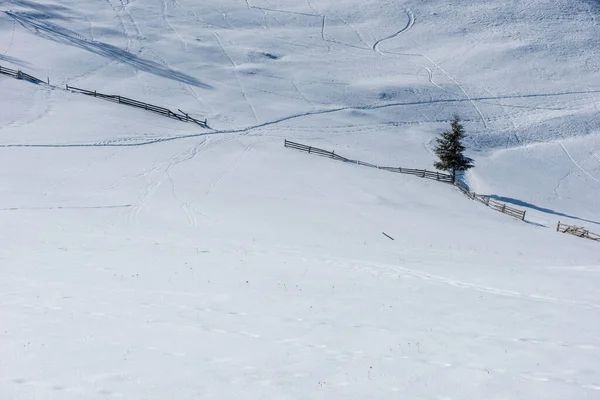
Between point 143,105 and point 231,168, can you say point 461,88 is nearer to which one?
point 143,105

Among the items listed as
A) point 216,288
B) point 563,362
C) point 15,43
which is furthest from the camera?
point 15,43

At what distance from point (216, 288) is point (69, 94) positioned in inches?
1751

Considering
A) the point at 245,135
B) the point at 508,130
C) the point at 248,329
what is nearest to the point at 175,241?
the point at 248,329

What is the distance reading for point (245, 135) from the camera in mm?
52719

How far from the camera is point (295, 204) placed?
119ft

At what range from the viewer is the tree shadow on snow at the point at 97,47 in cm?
6650

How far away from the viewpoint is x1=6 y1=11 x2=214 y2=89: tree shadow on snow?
218 ft

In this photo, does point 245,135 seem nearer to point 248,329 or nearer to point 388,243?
point 388,243

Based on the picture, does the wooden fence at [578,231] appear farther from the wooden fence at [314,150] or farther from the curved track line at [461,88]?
the curved track line at [461,88]

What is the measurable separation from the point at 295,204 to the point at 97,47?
143ft

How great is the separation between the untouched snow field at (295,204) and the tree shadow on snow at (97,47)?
13.0 inches

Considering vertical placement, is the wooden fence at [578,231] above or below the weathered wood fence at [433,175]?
below

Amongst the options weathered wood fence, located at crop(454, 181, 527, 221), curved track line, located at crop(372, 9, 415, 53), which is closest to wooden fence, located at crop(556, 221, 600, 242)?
weathered wood fence, located at crop(454, 181, 527, 221)

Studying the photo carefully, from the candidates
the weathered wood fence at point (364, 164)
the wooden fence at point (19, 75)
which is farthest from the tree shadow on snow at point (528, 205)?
the wooden fence at point (19, 75)
